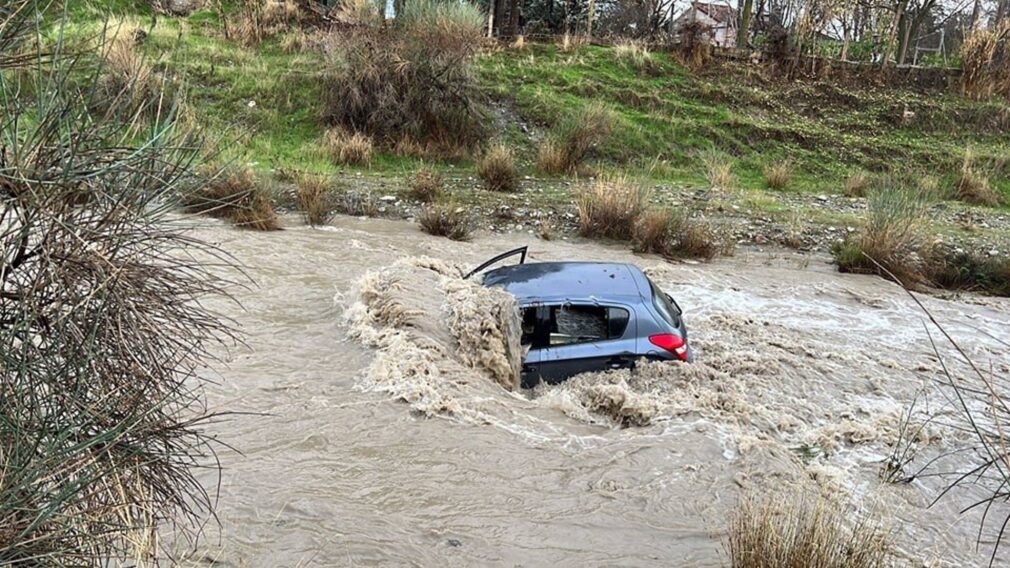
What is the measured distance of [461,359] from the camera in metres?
7.37

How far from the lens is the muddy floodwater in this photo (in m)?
5.12

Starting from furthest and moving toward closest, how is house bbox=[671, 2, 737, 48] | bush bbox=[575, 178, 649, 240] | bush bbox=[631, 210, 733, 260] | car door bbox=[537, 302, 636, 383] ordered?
house bbox=[671, 2, 737, 48], bush bbox=[575, 178, 649, 240], bush bbox=[631, 210, 733, 260], car door bbox=[537, 302, 636, 383]

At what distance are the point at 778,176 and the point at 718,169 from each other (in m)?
1.77

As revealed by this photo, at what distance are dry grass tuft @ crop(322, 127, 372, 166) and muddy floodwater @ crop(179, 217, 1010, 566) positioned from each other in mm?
8345

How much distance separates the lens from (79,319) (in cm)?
313

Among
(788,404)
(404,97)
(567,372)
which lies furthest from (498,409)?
(404,97)

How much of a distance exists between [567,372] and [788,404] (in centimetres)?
255

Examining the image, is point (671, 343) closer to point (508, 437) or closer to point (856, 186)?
point (508, 437)

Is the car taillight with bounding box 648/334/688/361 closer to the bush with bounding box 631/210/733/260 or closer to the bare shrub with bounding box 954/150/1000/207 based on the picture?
the bush with bounding box 631/210/733/260

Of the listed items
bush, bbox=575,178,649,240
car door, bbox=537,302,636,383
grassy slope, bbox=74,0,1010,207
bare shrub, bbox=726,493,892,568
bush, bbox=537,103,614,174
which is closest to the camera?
bare shrub, bbox=726,493,892,568

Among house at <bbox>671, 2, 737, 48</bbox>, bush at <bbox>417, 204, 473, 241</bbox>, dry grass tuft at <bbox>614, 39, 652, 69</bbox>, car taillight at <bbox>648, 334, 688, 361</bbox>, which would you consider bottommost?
bush at <bbox>417, 204, 473, 241</bbox>

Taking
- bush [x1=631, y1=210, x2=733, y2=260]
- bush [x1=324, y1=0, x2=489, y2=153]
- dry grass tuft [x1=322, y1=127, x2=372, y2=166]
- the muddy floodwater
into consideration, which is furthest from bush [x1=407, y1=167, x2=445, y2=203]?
the muddy floodwater

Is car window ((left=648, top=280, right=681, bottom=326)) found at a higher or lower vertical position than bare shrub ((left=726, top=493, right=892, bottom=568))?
higher

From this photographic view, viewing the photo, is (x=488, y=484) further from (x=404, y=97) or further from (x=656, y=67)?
(x=656, y=67)
